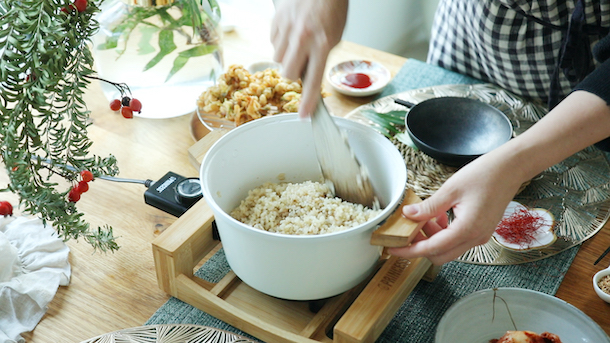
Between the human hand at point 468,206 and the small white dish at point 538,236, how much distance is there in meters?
0.20

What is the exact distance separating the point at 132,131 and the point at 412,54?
1.64 meters

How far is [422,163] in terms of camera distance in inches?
41.6

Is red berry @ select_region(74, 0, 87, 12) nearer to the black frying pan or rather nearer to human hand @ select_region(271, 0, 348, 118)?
human hand @ select_region(271, 0, 348, 118)

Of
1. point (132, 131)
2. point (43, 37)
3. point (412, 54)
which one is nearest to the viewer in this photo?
point (43, 37)

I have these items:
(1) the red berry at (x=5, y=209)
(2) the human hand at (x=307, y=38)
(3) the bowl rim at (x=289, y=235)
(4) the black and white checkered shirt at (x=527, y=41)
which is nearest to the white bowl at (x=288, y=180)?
(3) the bowl rim at (x=289, y=235)

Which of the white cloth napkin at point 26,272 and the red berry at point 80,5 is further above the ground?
the red berry at point 80,5

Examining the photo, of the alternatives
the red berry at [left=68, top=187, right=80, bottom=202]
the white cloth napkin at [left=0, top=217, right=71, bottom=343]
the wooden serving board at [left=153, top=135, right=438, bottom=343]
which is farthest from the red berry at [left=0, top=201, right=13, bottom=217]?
the wooden serving board at [left=153, top=135, right=438, bottom=343]

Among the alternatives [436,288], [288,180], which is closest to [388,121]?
[288,180]

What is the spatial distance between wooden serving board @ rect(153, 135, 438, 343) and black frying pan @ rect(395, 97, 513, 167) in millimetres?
322

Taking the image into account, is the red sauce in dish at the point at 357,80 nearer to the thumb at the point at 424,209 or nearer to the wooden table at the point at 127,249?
the wooden table at the point at 127,249

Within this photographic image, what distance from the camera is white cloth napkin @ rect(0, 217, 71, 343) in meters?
0.78

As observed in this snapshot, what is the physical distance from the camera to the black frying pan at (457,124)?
1.07 m

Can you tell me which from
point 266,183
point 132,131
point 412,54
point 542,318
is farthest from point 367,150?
point 412,54

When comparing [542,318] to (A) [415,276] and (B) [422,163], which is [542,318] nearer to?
(A) [415,276]
